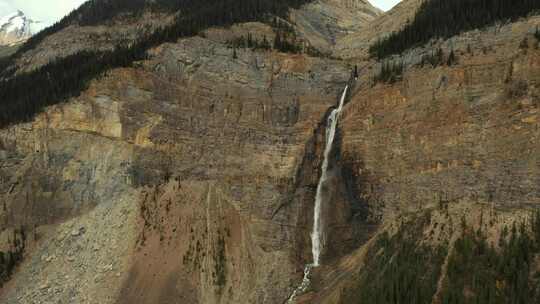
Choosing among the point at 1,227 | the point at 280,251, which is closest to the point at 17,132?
the point at 1,227

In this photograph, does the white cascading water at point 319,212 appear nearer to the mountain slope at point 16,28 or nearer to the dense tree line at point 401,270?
the dense tree line at point 401,270

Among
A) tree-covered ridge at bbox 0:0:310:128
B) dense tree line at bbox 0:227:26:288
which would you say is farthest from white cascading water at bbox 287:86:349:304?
dense tree line at bbox 0:227:26:288

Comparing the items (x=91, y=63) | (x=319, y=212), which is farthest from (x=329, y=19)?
(x=319, y=212)

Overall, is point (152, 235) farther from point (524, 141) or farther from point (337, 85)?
point (524, 141)

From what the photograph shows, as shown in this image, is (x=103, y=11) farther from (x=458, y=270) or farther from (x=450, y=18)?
(x=458, y=270)

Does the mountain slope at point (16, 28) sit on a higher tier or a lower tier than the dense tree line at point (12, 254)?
higher

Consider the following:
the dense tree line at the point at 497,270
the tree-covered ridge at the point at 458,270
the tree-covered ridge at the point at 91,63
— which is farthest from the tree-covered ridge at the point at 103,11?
the dense tree line at the point at 497,270
